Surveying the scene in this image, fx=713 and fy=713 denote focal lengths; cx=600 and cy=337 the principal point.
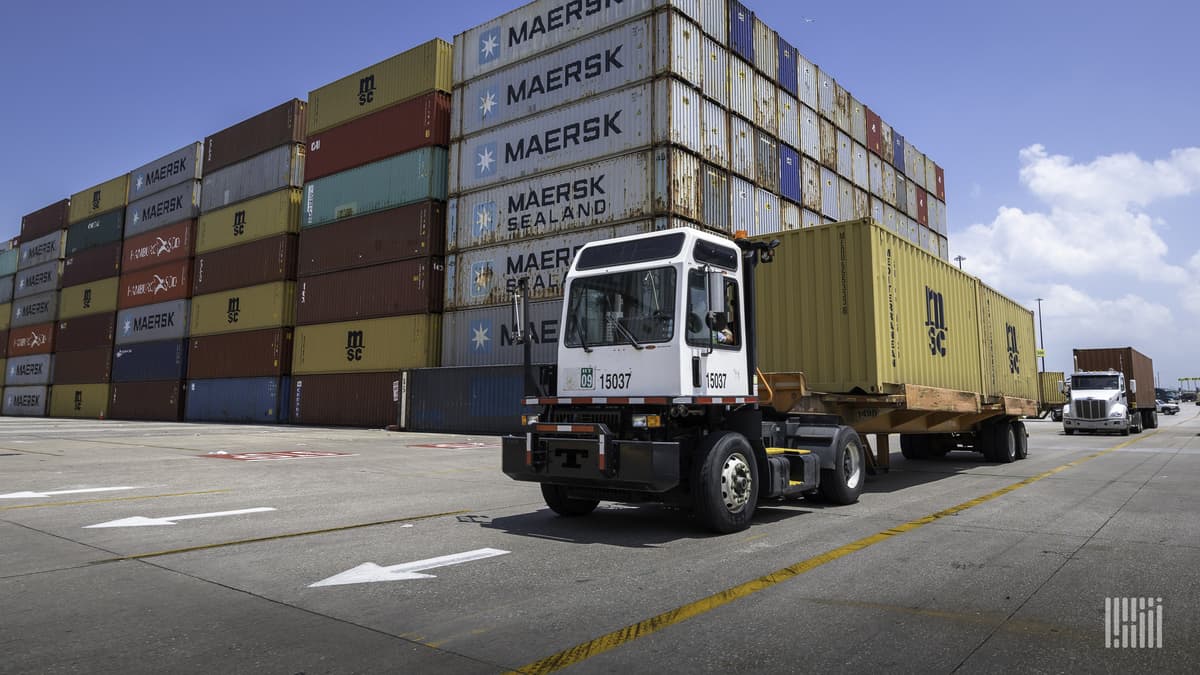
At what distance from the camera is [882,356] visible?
382 inches

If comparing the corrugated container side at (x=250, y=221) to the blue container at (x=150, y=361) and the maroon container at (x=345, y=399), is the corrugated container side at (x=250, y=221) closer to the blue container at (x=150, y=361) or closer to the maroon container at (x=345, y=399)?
the blue container at (x=150, y=361)

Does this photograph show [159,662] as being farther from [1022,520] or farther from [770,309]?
[770,309]

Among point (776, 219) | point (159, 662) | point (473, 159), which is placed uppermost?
point (473, 159)

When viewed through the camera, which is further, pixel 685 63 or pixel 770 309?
pixel 685 63

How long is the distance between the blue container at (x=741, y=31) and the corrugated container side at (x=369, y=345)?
17193mm

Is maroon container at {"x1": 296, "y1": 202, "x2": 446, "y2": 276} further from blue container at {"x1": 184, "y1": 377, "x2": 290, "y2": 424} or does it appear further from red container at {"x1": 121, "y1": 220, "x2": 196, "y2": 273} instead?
red container at {"x1": 121, "y1": 220, "x2": 196, "y2": 273}

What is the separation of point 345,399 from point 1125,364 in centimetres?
3568

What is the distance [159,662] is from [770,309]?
8.95 meters

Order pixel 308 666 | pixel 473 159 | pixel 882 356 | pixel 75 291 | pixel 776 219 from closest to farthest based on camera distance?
pixel 308 666 < pixel 882 356 < pixel 776 219 < pixel 473 159 < pixel 75 291

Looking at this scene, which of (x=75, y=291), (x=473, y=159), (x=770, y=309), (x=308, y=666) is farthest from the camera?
(x=75, y=291)

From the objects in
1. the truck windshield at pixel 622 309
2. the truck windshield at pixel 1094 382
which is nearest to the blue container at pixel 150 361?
the truck windshield at pixel 622 309

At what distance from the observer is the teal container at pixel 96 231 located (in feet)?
169

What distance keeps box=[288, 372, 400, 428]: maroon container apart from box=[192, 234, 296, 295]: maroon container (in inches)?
262

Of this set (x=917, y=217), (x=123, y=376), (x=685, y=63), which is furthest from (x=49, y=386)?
(x=917, y=217)
